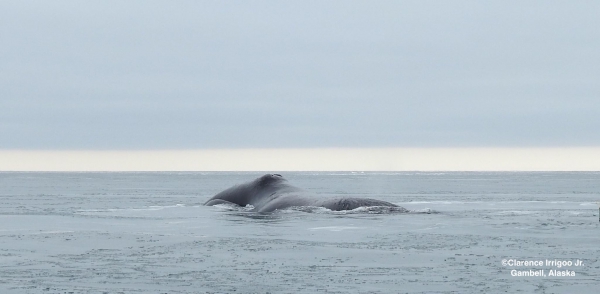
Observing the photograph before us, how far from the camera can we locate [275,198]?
114 feet

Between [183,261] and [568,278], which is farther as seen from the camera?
[183,261]

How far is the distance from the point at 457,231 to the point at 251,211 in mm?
12728

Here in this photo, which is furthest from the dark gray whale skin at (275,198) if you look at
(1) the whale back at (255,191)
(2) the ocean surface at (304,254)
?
(2) the ocean surface at (304,254)

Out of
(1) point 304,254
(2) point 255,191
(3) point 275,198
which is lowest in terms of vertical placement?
(1) point 304,254

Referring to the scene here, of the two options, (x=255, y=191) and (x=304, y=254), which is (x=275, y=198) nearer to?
(x=255, y=191)

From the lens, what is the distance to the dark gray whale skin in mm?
32094

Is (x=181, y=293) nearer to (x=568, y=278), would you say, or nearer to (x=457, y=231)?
(x=568, y=278)

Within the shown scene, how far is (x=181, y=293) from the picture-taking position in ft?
42.3

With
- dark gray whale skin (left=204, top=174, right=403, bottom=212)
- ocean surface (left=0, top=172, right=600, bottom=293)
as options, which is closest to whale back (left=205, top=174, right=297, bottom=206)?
dark gray whale skin (left=204, top=174, right=403, bottom=212)

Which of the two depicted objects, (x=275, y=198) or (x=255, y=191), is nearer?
(x=275, y=198)

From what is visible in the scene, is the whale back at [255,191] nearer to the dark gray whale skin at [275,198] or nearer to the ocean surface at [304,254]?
the dark gray whale skin at [275,198]

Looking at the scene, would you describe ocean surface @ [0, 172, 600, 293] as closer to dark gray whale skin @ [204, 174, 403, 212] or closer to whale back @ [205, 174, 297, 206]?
dark gray whale skin @ [204, 174, 403, 212]

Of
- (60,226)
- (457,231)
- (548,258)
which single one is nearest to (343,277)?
(548,258)

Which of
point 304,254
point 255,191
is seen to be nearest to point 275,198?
point 255,191
